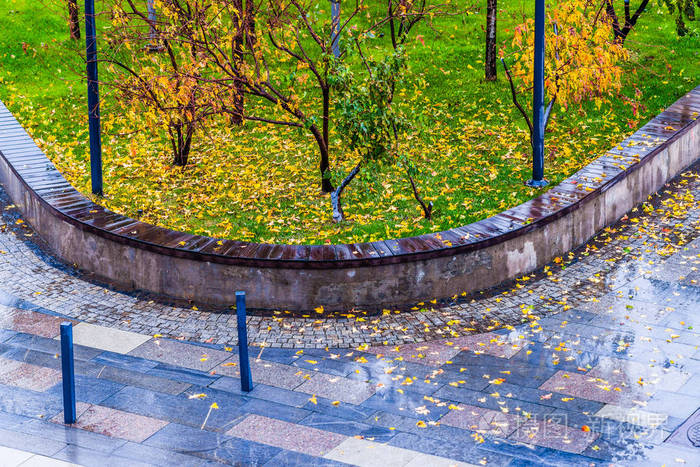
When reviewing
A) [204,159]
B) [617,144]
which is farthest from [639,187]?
[204,159]

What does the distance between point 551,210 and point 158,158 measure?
21.9 feet

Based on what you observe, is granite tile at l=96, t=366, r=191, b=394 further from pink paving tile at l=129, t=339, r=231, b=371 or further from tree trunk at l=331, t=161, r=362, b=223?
tree trunk at l=331, t=161, r=362, b=223

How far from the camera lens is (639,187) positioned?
12.9 metres

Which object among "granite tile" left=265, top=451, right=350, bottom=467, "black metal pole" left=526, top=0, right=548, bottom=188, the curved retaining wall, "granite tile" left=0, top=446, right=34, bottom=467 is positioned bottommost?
"granite tile" left=265, top=451, right=350, bottom=467

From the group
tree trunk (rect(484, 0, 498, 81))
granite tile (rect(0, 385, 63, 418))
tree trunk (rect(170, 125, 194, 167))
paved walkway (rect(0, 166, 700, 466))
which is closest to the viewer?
paved walkway (rect(0, 166, 700, 466))

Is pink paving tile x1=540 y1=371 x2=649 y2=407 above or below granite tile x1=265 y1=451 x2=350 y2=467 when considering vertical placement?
above

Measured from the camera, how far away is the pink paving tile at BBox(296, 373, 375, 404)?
330 inches

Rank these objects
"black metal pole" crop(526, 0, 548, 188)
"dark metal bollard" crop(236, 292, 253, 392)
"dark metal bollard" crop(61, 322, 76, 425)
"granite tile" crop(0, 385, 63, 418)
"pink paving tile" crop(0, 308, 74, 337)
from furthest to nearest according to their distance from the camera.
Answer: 1. "black metal pole" crop(526, 0, 548, 188)
2. "pink paving tile" crop(0, 308, 74, 337)
3. "dark metal bollard" crop(236, 292, 253, 392)
4. "granite tile" crop(0, 385, 63, 418)
5. "dark metal bollard" crop(61, 322, 76, 425)

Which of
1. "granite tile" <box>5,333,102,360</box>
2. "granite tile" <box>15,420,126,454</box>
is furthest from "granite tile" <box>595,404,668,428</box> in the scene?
"granite tile" <box>5,333,102,360</box>

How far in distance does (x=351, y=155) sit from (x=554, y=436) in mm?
7623

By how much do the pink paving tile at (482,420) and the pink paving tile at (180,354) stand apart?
2.55 meters

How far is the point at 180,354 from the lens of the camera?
9312mm

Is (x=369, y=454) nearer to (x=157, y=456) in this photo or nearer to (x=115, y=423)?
(x=157, y=456)

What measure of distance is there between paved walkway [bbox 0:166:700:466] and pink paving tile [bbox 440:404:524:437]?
18 millimetres
